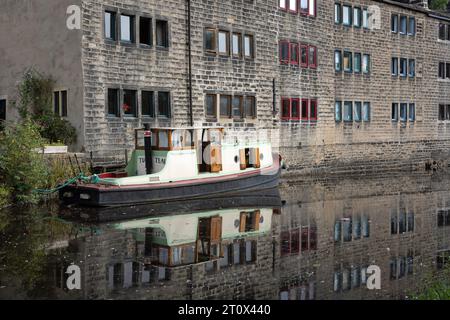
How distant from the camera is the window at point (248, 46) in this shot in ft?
88.8

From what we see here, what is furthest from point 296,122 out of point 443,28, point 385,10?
point 443,28

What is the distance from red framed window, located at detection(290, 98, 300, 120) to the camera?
29422mm

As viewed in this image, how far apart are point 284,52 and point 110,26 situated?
32.3 ft

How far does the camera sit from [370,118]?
3400cm

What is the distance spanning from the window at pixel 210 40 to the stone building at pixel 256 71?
4 centimetres

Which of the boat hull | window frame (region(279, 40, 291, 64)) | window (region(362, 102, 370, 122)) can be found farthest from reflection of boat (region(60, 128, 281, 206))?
window (region(362, 102, 370, 122))

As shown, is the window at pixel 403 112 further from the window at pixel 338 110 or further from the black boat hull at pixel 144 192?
the black boat hull at pixel 144 192

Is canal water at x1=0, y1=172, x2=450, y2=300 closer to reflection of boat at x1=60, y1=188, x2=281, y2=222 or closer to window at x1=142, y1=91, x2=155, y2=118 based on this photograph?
reflection of boat at x1=60, y1=188, x2=281, y2=222

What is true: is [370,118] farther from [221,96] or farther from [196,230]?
[196,230]

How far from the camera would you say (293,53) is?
29.5m

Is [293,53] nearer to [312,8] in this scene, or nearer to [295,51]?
[295,51]

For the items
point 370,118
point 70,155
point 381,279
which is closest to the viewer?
point 381,279

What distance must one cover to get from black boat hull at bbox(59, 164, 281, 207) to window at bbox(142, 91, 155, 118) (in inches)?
200
